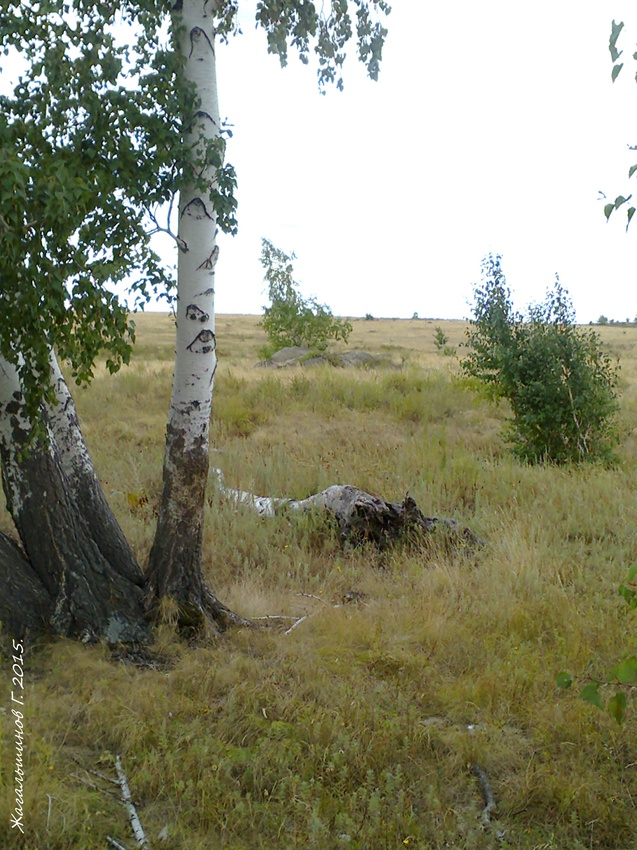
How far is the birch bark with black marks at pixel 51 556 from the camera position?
5.11 metres

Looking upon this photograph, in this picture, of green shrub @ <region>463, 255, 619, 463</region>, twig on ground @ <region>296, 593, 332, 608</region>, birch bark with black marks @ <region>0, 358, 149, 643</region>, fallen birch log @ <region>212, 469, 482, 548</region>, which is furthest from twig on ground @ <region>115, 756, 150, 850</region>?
green shrub @ <region>463, 255, 619, 463</region>

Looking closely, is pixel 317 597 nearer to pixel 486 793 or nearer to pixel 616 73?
pixel 486 793

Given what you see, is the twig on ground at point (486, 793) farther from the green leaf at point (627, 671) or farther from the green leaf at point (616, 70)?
the green leaf at point (616, 70)

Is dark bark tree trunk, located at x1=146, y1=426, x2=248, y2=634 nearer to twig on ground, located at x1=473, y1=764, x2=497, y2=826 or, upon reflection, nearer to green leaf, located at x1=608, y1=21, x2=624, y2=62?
twig on ground, located at x1=473, y1=764, x2=497, y2=826

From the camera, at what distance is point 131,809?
3398mm

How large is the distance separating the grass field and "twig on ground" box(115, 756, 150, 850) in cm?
5

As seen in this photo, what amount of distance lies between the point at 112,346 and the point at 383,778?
108 inches

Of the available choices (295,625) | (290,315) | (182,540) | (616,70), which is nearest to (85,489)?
(182,540)

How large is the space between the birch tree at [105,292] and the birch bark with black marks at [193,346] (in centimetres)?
1

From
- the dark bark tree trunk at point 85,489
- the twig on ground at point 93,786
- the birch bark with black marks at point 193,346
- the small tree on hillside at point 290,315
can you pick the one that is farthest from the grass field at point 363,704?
the small tree on hillside at point 290,315

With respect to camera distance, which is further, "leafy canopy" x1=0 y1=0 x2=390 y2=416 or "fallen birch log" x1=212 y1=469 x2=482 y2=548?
"fallen birch log" x1=212 y1=469 x2=482 y2=548

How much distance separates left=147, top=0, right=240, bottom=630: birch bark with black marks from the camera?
522 cm

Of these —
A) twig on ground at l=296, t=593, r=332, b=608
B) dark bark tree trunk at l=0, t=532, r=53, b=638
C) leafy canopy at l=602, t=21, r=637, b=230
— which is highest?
leafy canopy at l=602, t=21, r=637, b=230

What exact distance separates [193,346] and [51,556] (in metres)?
1.83
